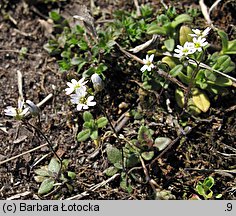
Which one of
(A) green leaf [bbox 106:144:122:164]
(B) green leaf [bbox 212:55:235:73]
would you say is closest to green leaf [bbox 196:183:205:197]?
(A) green leaf [bbox 106:144:122:164]

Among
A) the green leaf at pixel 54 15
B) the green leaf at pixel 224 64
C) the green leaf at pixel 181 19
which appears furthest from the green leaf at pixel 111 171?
the green leaf at pixel 54 15

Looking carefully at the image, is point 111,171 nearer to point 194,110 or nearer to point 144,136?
point 144,136

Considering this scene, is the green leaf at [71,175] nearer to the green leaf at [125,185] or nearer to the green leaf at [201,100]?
the green leaf at [125,185]

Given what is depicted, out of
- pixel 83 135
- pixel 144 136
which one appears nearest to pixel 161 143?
pixel 144 136

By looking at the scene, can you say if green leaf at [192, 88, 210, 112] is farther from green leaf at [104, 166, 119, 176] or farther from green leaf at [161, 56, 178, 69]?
green leaf at [104, 166, 119, 176]

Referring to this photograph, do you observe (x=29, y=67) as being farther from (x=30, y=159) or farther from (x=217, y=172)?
(x=217, y=172)
